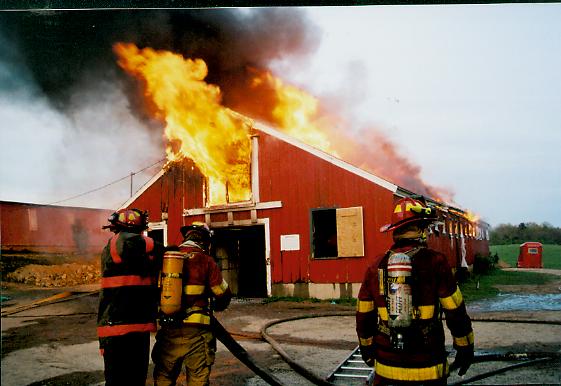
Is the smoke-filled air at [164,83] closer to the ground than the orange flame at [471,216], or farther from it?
farther from it

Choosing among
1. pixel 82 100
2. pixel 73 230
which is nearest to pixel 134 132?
pixel 82 100

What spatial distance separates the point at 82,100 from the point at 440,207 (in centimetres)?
1303

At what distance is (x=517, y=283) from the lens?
1602 cm

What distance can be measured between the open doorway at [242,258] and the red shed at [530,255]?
14.7 metres

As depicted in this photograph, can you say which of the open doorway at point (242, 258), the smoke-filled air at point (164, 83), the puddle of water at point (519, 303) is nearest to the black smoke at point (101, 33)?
the smoke-filled air at point (164, 83)

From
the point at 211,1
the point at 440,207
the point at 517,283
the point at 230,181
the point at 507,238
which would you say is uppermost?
the point at 211,1

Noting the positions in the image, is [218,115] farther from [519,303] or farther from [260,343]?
[519,303]

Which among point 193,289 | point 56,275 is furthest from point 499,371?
point 56,275

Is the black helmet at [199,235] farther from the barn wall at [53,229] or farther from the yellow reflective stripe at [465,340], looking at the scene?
the barn wall at [53,229]

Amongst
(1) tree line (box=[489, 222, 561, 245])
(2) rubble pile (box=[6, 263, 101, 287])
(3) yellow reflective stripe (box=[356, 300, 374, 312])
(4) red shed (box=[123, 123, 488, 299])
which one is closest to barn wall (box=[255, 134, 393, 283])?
(4) red shed (box=[123, 123, 488, 299])

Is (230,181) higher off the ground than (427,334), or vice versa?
(230,181)

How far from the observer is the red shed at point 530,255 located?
21.3m

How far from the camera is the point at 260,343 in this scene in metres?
7.18

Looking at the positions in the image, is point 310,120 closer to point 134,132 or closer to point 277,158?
point 277,158
